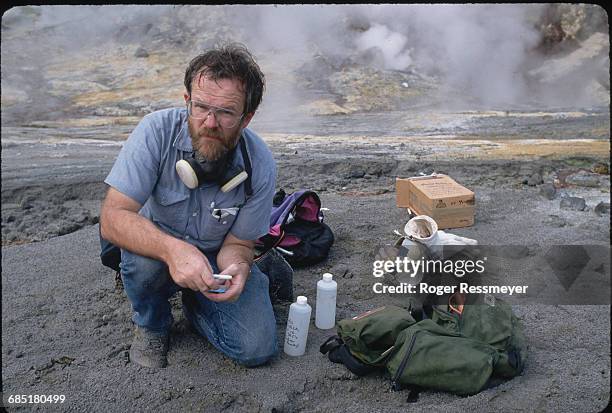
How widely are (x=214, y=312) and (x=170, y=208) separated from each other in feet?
1.74

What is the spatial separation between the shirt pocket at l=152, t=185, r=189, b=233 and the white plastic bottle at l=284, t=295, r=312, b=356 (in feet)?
2.13

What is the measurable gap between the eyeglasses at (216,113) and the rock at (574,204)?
3.47m

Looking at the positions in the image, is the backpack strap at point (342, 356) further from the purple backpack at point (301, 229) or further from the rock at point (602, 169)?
the rock at point (602, 169)

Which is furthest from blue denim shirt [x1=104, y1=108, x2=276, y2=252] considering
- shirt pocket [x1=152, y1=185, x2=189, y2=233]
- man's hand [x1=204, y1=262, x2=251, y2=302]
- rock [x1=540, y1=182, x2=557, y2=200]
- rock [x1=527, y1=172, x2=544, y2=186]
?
rock [x1=527, y1=172, x2=544, y2=186]

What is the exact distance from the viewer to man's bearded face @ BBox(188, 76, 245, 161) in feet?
7.66

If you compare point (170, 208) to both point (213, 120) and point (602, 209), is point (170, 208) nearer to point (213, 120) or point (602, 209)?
point (213, 120)


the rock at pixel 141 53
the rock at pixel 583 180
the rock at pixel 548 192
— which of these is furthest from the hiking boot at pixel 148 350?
the rock at pixel 141 53

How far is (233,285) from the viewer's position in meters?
2.30

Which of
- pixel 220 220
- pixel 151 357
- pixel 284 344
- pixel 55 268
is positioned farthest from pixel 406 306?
pixel 55 268

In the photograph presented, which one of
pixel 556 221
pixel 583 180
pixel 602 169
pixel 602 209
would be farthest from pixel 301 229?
pixel 602 169

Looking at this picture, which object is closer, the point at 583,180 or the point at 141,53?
the point at 583,180

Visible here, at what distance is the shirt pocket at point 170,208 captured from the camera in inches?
95.5

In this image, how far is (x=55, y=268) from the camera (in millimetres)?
3498

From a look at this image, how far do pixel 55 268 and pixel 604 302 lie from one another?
3.37 metres
